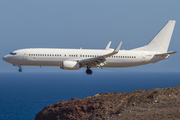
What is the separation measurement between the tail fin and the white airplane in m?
1.24

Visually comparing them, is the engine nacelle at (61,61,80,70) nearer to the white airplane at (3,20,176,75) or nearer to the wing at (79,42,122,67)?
the white airplane at (3,20,176,75)

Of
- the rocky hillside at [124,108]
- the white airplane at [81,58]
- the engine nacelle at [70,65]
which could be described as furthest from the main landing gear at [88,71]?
the rocky hillside at [124,108]

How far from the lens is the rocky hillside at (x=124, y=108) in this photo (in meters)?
25.5

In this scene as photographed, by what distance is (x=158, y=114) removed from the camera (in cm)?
2503

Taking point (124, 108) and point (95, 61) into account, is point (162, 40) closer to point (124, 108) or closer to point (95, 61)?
point (95, 61)

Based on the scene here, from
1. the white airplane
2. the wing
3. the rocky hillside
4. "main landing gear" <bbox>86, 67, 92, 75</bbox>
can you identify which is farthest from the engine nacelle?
the rocky hillside

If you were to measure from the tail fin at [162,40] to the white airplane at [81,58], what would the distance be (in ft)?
4.06

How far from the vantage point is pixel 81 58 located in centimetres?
4778

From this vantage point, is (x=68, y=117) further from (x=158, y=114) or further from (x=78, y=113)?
(x=158, y=114)

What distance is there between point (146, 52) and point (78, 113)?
79.9 ft

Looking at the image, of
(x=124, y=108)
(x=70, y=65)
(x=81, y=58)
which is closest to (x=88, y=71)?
(x=81, y=58)

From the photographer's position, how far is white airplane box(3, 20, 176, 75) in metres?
46.5

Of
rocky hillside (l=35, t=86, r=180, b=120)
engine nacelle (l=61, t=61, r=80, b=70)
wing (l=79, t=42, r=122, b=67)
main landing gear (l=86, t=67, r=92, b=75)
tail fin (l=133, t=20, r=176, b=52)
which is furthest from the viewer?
tail fin (l=133, t=20, r=176, b=52)

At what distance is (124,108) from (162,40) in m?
30.2
